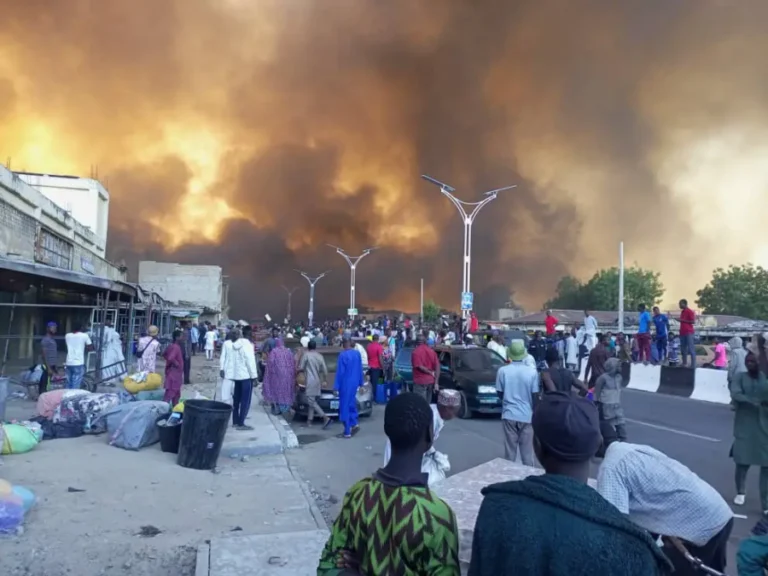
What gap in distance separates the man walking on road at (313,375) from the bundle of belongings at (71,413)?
348 centimetres

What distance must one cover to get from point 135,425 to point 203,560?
4.72 metres

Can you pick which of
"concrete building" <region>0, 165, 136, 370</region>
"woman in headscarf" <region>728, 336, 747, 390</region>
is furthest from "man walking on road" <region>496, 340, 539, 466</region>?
"concrete building" <region>0, 165, 136, 370</region>

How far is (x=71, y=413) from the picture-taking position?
9.77m

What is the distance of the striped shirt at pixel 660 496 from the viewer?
2.63 metres

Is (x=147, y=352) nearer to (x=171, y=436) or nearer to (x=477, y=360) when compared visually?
(x=171, y=436)

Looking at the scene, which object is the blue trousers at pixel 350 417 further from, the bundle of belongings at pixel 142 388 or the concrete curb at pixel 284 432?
the bundle of belongings at pixel 142 388

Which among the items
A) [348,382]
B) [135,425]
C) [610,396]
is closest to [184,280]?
[348,382]

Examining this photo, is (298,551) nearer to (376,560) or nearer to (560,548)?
(376,560)

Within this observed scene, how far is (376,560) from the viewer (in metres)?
2.16

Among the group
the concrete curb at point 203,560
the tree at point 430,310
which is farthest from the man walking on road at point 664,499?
the tree at point 430,310

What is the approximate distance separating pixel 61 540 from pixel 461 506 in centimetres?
396

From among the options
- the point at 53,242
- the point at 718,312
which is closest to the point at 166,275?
the point at 53,242

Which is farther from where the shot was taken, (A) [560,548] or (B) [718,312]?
(B) [718,312]

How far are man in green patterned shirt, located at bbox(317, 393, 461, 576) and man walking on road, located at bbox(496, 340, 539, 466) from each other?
460 cm
